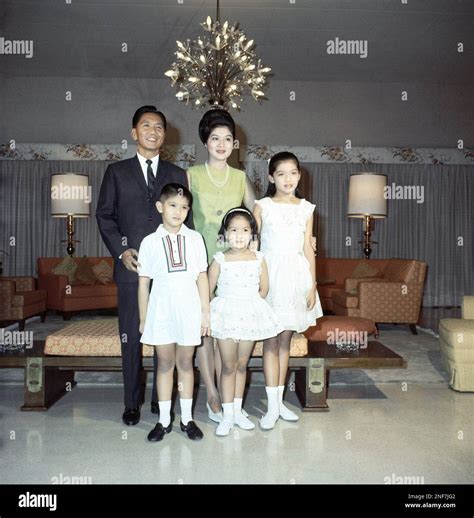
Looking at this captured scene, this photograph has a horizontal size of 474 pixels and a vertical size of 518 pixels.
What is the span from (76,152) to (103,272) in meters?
2.36

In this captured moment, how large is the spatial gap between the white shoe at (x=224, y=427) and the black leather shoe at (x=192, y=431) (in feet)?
0.30

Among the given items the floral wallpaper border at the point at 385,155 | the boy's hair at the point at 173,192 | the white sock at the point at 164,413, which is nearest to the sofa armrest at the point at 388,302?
the floral wallpaper border at the point at 385,155

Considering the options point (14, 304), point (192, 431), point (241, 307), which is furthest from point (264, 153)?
point (192, 431)

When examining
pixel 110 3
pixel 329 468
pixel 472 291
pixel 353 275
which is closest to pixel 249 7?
pixel 110 3

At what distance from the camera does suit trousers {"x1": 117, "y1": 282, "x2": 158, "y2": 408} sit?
2.73m

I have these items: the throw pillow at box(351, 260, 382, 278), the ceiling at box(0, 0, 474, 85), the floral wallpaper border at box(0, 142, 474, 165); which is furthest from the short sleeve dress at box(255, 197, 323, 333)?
the floral wallpaper border at box(0, 142, 474, 165)

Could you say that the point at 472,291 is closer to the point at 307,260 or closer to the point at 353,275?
the point at 353,275

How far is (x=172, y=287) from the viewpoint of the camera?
253cm

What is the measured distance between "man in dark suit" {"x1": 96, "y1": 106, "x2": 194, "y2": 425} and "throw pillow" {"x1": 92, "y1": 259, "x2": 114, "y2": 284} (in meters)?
4.44

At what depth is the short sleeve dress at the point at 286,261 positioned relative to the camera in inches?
108

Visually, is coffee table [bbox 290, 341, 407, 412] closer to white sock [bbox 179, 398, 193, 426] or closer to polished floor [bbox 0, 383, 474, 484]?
polished floor [bbox 0, 383, 474, 484]

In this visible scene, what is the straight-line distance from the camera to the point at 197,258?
2568mm

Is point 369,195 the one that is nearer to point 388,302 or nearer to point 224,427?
point 388,302

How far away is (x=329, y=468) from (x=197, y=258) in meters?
1.10
